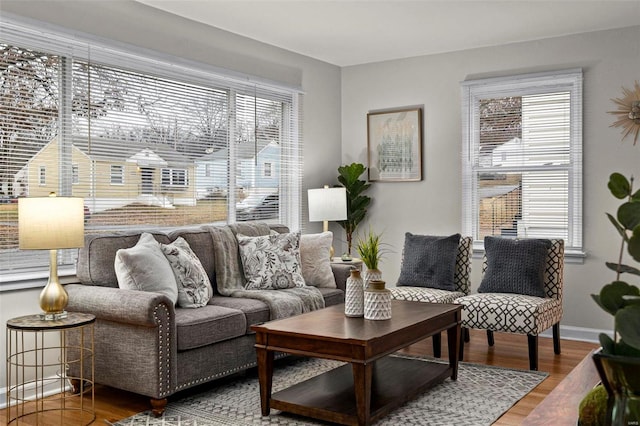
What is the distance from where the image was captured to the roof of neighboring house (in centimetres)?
432

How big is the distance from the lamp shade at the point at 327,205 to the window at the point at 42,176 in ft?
8.14

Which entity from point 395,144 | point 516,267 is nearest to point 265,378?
point 516,267

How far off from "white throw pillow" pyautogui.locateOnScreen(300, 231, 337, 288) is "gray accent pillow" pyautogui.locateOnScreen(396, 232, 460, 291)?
0.63 meters

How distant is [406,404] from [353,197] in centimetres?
299

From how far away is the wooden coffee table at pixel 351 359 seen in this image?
3166 mm

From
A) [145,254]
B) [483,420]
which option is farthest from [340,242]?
[483,420]

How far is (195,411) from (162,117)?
2.30 meters

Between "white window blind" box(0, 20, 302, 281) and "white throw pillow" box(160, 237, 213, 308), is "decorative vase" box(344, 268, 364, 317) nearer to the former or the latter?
"white throw pillow" box(160, 237, 213, 308)

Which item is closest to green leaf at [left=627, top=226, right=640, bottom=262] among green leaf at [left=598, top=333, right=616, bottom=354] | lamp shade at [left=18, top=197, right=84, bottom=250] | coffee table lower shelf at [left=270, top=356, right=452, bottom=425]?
green leaf at [left=598, top=333, right=616, bottom=354]

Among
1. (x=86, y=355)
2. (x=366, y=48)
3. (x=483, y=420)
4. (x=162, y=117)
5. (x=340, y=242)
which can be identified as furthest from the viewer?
(x=340, y=242)

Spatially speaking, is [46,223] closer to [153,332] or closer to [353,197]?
[153,332]

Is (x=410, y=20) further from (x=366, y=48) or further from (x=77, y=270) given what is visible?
(x=77, y=270)

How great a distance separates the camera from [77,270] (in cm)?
405

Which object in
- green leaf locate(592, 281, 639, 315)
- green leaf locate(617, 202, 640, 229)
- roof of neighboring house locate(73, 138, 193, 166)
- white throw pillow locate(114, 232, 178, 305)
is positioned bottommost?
white throw pillow locate(114, 232, 178, 305)
